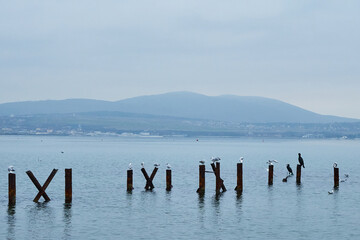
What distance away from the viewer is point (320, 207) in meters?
37.0

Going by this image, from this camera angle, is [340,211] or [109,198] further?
[109,198]

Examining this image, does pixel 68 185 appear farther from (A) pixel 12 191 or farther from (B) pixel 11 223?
(B) pixel 11 223

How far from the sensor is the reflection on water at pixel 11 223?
2764cm

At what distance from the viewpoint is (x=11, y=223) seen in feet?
98.8

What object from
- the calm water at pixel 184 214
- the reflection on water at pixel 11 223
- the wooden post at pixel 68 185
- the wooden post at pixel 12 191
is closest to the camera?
the reflection on water at pixel 11 223

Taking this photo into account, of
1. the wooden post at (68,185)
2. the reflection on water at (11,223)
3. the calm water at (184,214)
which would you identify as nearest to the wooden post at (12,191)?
the reflection on water at (11,223)

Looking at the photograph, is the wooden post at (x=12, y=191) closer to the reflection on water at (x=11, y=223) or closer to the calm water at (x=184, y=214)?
the reflection on water at (x=11, y=223)

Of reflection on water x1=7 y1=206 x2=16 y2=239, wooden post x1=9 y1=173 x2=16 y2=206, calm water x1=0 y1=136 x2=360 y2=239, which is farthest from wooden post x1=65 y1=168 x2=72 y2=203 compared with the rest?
reflection on water x1=7 y1=206 x2=16 y2=239

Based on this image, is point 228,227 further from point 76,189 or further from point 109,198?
point 76,189

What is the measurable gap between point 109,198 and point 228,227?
12945 mm

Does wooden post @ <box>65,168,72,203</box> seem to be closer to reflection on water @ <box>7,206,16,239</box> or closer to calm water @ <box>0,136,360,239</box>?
calm water @ <box>0,136,360,239</box>

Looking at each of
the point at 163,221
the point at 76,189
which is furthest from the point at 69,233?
the point at 76,189

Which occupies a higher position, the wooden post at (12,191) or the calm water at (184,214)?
the wooden post at (12,191)

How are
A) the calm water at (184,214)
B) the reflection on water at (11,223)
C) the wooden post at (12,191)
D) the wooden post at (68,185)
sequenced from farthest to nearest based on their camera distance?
1. the wooden post at (68,185)
2. the wooden post at (12,191)
3. the calm water at (184,214)
4. the reflection on water at (11,223)
